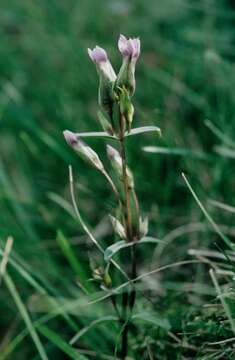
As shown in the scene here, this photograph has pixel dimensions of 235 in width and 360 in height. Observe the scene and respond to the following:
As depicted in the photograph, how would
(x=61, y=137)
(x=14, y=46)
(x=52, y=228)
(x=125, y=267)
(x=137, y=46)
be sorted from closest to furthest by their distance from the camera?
1. (x=137, y=46)
2. (x=125, y=267)
3. (x=52, y=228)
4. (x=61, y=137)
5. (x=14, y=46)

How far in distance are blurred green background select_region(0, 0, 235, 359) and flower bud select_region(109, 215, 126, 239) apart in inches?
5.4

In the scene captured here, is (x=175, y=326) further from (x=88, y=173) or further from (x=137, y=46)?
(x=88, y=173)

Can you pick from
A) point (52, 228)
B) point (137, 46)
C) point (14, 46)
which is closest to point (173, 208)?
point (52, 228)

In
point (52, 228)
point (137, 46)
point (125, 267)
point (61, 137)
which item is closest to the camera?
point (137, 46)

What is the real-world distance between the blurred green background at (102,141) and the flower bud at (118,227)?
0.14 meters

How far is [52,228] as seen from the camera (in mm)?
1527

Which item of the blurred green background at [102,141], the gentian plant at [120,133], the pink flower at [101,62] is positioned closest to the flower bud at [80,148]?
the gentian plant at [120,133]

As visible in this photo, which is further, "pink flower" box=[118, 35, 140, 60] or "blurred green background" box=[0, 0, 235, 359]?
"blurred green background" box=[0, 0, 235, 359]

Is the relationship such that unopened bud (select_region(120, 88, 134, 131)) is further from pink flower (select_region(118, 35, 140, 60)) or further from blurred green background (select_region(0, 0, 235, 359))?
blurred green background (select_region(0, 0, 235, 359))

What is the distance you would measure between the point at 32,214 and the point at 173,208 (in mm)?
354

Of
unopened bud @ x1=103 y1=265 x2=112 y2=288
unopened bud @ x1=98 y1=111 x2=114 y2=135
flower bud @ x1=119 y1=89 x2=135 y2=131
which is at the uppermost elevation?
flower bud @ x1=119 y1=89 x2=135 y2=131

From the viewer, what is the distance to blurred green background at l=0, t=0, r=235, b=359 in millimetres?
1312

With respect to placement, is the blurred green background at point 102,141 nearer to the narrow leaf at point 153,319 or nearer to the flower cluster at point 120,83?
the narrow leaf at point 153,319

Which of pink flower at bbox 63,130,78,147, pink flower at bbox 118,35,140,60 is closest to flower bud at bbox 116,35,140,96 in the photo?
pink flower at bbox 118,35,140,60
